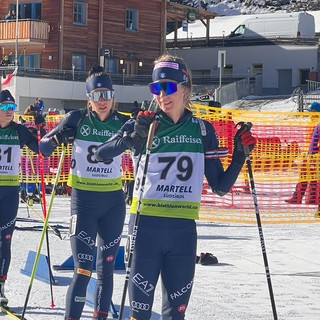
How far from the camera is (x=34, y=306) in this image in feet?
25.2

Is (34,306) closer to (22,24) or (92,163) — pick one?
(92,163)

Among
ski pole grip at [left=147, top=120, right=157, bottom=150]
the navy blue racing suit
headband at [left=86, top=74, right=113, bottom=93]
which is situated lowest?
the navy blue racing suit

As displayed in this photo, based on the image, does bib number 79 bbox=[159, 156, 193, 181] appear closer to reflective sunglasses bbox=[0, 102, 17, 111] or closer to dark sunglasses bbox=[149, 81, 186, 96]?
dark sunglasses bbox=[149, 81, 186, 96]

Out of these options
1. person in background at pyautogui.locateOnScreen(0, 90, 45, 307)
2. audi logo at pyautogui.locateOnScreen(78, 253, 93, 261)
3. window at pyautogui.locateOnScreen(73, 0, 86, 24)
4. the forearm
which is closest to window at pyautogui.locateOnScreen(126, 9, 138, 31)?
window at pyautogui.locateOnScreen(73, 0, 86, 24)

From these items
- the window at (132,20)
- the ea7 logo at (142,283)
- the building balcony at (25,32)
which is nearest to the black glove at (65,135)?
the ea7 logo at (142,283)

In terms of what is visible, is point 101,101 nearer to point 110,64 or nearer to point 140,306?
point 140,306

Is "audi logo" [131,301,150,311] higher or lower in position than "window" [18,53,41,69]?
lower

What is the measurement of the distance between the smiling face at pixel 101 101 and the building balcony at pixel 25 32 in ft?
115

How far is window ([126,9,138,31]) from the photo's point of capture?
45.5m

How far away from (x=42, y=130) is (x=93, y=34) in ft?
118

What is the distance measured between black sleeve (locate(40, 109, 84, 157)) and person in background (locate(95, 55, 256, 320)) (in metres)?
1.37

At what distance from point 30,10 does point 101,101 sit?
123ft

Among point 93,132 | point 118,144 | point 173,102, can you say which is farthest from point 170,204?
point 93,132

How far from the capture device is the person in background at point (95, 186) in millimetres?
6473
